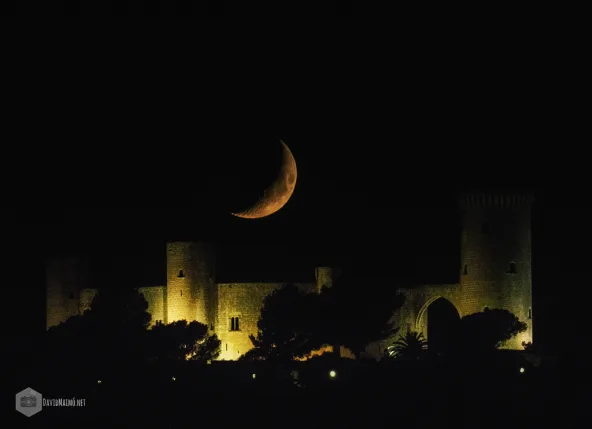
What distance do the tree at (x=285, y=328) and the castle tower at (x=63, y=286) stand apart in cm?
746

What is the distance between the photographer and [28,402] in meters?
106

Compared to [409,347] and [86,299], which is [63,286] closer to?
[86,299]

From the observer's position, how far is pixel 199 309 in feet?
379

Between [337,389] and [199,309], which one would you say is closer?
[337,389]

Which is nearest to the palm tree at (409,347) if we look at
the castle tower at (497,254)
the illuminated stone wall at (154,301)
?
the castle tower at (497,254)

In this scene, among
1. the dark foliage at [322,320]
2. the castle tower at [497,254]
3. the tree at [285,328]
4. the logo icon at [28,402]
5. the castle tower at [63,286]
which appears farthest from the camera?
the castle tower at [63,286]

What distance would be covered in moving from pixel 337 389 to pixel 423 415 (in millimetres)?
3955

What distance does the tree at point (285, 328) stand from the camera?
112812mm

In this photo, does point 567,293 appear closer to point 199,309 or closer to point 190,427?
point 199,309

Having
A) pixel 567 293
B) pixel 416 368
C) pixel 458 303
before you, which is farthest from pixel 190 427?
pixel 567 293

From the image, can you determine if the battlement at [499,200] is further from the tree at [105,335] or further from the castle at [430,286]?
the tree at [105,335]

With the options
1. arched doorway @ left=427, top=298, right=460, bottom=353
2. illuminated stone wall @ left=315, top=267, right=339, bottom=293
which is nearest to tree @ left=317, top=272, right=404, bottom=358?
illuminated stone wall @ left=315, top=267, right=339, bottom=293

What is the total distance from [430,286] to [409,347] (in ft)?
13.2

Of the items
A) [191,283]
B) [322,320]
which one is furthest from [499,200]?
[191,283]
